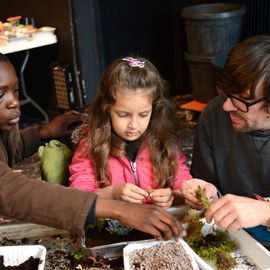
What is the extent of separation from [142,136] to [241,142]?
44 cm

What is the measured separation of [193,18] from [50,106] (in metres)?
1.90

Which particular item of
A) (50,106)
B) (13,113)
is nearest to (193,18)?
(50,106)

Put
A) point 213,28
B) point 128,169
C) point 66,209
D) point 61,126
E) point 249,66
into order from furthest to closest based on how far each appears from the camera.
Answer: point 213,28 < point 61,126 < point 128,169 < point 249,66 < point 66,209

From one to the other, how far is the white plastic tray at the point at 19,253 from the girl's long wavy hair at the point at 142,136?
1.77ft

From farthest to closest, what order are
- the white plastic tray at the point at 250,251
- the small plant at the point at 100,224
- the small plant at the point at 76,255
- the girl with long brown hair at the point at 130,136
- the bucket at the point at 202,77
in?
the bucket at the point at 202,77 → the girl with long brown hair at the point at 130,136 → the small plant at the point at 100,224 → the small plant at the point at 76,255 → the white plastic tray at the point at 250,251

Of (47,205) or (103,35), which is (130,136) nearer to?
(47,205)

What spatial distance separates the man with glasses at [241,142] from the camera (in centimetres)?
134

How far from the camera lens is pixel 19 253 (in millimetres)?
1362

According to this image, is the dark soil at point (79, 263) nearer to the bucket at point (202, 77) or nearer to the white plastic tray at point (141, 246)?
the white plastic tray at point (141, 246)

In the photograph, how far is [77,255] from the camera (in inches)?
55.1

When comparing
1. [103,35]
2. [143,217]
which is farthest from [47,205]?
[103,35]

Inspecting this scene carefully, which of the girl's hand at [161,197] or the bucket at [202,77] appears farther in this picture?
the bucket at [202,77]

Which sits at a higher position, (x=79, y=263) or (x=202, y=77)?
(x=79, y=263)

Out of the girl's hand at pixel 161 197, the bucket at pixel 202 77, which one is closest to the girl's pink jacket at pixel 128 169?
the girl's hand at pixel 161 197
